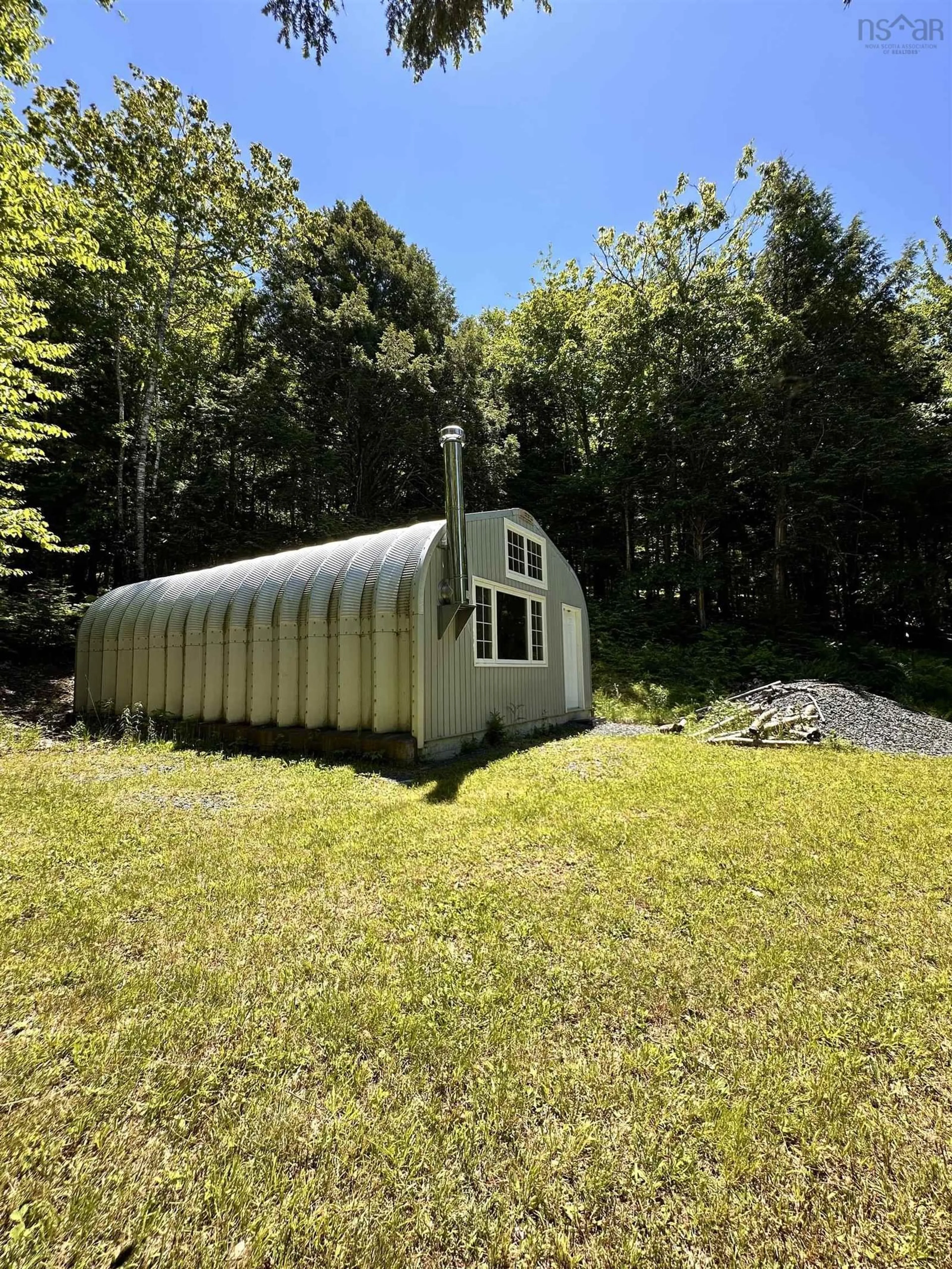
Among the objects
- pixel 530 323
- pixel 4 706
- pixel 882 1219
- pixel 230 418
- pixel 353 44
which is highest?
pixel 530 323

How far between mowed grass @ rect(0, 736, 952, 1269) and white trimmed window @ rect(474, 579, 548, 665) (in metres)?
4.15

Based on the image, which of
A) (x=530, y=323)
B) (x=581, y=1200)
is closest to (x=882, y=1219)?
(x=581, y=1200)

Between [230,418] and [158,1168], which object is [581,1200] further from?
[230,418]

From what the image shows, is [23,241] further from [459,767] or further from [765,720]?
[765,720]

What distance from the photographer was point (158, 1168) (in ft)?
4.74

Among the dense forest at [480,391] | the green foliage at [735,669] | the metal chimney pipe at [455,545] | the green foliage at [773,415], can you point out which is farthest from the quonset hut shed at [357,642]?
the green foliage at [773,415]

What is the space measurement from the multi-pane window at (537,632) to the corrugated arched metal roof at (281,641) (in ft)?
9.92

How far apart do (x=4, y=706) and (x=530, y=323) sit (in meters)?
23.1

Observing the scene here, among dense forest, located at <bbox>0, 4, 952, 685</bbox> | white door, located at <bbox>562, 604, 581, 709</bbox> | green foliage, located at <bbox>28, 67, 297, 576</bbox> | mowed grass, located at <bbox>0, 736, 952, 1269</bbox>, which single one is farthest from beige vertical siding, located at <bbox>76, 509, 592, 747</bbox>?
green foliage, located at <bbox>28, 67, 297, 576</bbox>

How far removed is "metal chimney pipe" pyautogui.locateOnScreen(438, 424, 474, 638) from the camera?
21.6 feet

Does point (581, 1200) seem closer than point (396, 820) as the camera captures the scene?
Yes

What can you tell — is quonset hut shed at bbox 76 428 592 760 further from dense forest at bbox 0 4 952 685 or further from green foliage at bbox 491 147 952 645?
green foliage at bbox 491 147 952 645

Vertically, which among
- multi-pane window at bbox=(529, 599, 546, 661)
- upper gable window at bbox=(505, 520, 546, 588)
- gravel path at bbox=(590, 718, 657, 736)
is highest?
upper gable window at bbox=(505, 520, 546, 588)

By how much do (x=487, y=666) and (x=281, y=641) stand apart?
314 cm
